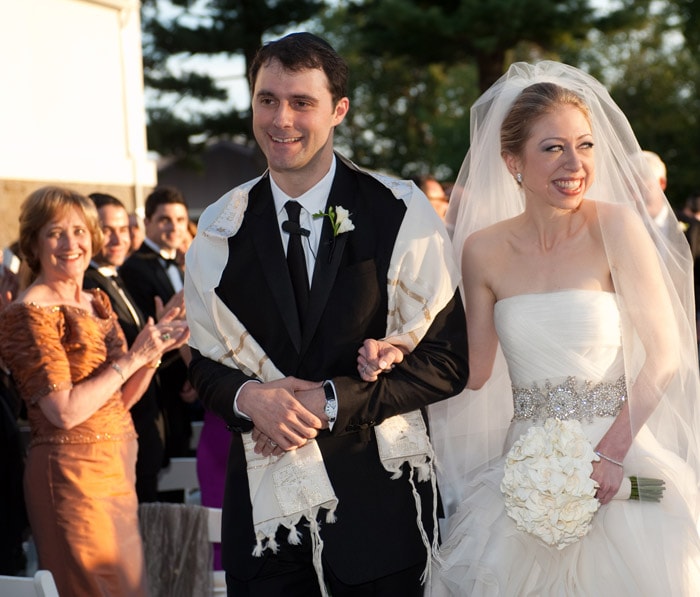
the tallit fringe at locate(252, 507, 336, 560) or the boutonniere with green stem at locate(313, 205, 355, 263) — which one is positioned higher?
the boutonniere with green stem at locate(313, 205, 355, 263)

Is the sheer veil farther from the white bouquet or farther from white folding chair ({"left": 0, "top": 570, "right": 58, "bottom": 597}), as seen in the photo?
white folding chair ({"left": 0, "top": 570, "right": 58, "bottom": 597})

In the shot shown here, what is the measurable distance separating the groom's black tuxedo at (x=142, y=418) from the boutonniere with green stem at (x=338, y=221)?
87.1 inches

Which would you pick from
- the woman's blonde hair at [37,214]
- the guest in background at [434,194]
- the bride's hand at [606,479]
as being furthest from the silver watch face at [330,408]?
the guest in background at [434,194]

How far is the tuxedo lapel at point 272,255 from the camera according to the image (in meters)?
2.80

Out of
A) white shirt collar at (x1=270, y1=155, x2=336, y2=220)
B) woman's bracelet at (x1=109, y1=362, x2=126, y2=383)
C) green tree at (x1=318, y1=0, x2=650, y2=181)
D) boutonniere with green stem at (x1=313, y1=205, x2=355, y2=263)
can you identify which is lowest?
woman's bracelet at (x1=109, y1=362, x2=126, y2=383)

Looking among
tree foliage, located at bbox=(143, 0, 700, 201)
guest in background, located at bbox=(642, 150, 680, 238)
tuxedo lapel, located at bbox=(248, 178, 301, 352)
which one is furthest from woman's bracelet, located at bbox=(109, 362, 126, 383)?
tree foliage, located at bbox=(143, 0, 700, 201)

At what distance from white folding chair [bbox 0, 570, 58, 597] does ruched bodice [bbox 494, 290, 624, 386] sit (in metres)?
1.69

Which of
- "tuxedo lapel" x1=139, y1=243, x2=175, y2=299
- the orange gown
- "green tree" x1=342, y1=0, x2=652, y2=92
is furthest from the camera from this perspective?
"green tree" x1=342, y1=0, x2=652, y2=92

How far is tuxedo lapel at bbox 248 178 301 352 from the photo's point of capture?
110 inches

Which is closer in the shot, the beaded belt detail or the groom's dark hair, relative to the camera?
the groom's dark hair

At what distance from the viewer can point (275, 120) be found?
285 cm

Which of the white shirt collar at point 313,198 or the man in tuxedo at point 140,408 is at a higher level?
the white shirt collar at point 313,198

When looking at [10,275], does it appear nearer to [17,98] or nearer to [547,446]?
[547,446]

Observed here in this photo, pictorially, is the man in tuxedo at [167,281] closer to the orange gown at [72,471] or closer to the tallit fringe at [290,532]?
the orange gown at [72,471]
